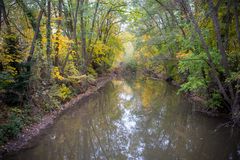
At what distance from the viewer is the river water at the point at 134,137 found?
753 cm

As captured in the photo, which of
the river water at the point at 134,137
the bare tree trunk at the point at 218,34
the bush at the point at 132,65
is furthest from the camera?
the bush at the point at 132,65

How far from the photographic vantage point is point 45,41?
40.7 ft

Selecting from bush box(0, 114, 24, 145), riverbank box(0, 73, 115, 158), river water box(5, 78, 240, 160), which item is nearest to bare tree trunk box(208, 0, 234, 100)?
river water box(5, 78, 240, 160)

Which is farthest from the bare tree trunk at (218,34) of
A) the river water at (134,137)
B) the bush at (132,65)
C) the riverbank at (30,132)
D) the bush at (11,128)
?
the bush at (132,65)

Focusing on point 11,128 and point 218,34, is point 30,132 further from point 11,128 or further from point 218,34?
point 218,34

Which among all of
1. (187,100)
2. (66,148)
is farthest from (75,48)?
(66,148)

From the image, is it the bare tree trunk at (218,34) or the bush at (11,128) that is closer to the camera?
the bush at (11,128)

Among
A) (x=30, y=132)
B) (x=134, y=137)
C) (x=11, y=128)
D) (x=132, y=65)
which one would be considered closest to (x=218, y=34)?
(x=134, y=137)

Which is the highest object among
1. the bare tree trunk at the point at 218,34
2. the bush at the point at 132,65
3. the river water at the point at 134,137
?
the bare tree trunk at the point at 218,34

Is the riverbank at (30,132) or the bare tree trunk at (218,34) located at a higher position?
the bare tree trunk at (218,34)

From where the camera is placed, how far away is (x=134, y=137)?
924 centimetres

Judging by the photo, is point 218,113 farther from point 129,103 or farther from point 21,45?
point 21,45

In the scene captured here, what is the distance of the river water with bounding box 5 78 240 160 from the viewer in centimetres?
753

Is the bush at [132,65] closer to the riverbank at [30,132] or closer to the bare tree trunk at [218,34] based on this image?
the riverbank at [30,132]
